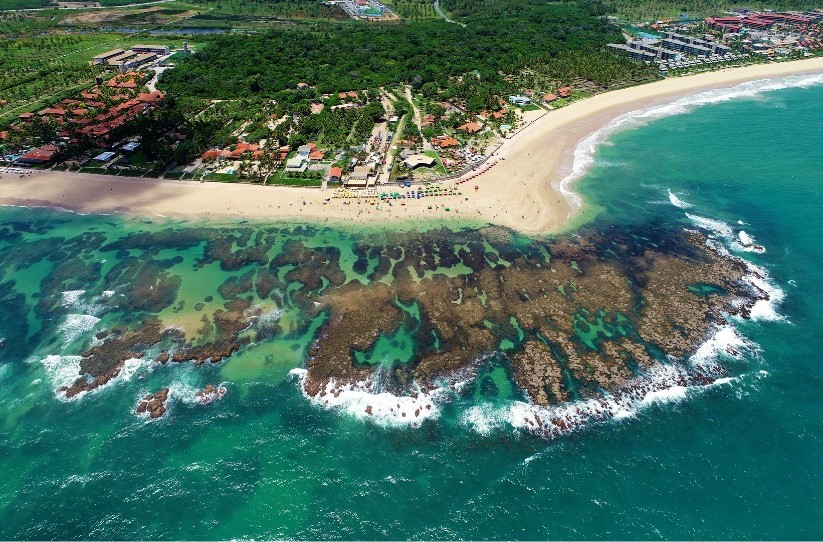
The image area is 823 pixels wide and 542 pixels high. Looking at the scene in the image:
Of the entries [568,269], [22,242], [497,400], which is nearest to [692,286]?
[568,269]

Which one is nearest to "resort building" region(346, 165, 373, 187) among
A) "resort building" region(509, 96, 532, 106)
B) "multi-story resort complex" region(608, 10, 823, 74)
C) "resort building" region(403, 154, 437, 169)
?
"resort building" region(403, 154, 437, 169)

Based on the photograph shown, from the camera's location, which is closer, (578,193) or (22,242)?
(22,242)

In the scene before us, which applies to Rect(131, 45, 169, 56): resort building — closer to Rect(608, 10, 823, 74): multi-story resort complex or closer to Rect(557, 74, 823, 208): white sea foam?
Rect(557, 74, 823, 208): white sea foam

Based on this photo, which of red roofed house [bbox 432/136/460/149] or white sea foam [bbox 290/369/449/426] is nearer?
white sea foam [bbox 290/369/449/426]

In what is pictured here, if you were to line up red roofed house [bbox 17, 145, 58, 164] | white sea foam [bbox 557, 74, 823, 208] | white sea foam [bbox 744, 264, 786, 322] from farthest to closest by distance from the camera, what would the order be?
1. red roofed house [bbox 17, 145, 58, 164]
2. white sea foam [bbox 557, 74, 823, 208]
3. white sea foam [bbox 744, 264, 786, 322]

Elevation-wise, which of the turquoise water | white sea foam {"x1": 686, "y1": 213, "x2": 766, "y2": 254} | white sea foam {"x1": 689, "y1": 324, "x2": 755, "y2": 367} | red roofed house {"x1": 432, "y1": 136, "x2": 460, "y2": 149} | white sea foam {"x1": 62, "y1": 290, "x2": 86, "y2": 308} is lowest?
the turquoise water

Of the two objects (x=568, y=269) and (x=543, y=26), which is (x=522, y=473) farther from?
(x=543, y=26)

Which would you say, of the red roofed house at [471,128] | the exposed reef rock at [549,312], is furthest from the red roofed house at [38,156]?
the red roofed house at [471,128]
